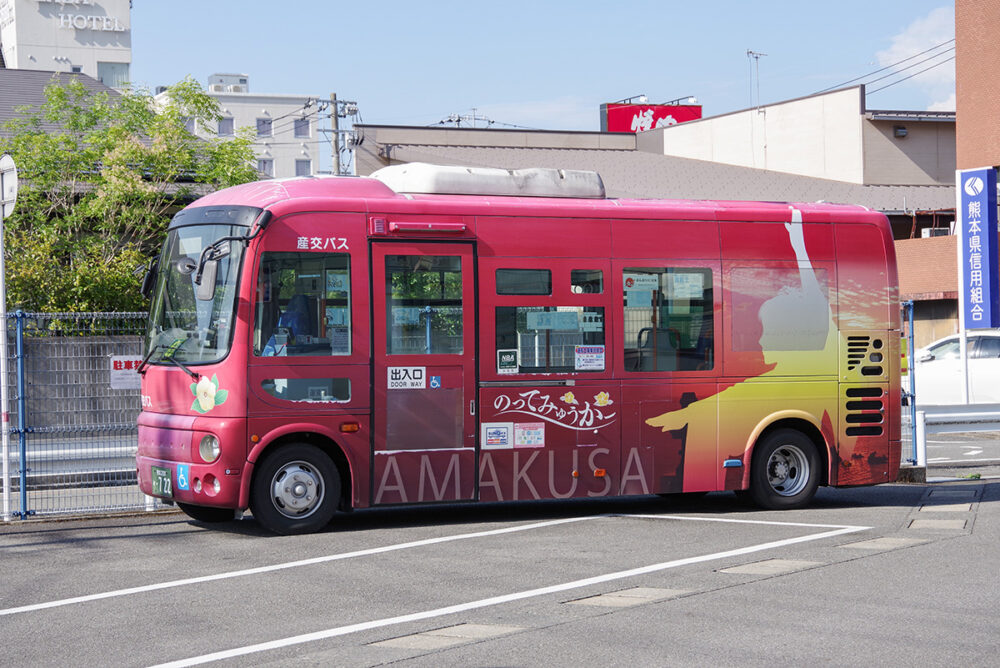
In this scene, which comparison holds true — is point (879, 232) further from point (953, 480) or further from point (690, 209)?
point (953, 480)

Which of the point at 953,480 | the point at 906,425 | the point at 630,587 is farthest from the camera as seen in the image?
the point at 906,425

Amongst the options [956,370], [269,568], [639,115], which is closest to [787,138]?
[639,115]

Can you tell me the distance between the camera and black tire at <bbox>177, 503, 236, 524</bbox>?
11.7 metres

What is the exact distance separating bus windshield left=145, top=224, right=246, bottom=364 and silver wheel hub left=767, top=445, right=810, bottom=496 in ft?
Result: 18.8

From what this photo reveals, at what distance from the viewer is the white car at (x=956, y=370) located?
23.1m

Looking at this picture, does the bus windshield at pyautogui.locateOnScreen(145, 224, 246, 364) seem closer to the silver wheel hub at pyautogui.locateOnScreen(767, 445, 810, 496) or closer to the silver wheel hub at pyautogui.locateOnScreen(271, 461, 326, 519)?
the silver wheel hub at pyautogui.locateOnScreen(271, 461, 326, 519)

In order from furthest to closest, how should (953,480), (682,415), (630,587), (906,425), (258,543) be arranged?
(906,425)
(953,480)
(682,415)
(258,543)
(630,587)

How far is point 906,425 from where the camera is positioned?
655 inches

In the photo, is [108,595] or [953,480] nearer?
[108,595]

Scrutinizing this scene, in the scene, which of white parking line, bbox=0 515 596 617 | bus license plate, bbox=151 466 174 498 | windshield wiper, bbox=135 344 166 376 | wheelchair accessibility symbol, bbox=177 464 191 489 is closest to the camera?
white parking line, bbox=0 515 596 617

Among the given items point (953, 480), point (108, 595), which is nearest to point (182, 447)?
point (108, 595)

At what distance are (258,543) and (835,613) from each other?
5.12 metres

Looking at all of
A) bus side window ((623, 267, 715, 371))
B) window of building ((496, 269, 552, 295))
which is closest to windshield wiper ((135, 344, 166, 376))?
window of building ((496, 269, 552, 295))

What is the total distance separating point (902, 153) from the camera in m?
44.2
